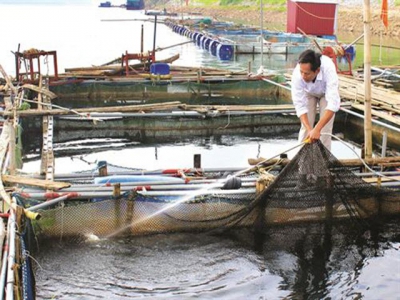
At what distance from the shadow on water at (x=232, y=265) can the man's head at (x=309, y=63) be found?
2178 mm

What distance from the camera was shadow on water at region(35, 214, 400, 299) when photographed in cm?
716

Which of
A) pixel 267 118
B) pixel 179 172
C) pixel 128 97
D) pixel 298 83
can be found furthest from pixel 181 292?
pixel 128 97

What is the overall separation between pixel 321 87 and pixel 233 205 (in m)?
2.10

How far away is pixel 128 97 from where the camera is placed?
1925 centimetres

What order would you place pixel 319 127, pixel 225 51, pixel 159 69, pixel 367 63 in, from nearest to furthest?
1. pixel 319 127
2. pixel 367 63
3. pixel 159 69
4. pixel 225 51

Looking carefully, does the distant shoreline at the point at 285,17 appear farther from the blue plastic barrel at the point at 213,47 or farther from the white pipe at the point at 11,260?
the white pipe at the point at 11,260

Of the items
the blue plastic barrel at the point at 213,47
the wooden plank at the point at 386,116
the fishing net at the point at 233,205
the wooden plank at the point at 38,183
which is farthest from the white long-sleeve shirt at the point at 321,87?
the blue plastic barrel at the point at 213,47

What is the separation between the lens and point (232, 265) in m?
7.80

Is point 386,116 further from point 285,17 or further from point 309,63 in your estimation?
point 285,17

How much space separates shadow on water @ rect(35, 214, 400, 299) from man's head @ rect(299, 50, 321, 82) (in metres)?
2.18

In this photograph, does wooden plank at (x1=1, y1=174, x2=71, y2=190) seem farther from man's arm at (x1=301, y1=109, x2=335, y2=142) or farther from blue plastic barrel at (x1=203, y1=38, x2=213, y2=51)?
blue plastic barrel at (x1=203, y1=38, x2=213, y2=51)

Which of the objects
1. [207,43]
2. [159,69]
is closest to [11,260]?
[159,69]

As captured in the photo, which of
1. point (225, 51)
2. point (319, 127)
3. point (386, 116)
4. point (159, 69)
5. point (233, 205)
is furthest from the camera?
point (225, 51)

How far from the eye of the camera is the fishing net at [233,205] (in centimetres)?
790
